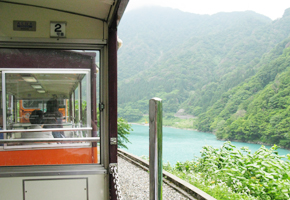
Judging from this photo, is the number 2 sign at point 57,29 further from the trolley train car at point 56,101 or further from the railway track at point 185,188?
the railway track at point 185,188

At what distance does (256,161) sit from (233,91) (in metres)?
43.8

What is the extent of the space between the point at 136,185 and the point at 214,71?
185 ft

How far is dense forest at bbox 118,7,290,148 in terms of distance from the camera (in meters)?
35.5

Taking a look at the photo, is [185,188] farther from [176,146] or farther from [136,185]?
[176,146]

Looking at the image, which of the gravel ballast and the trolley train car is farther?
the gravel ballast

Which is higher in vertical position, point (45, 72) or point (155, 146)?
point (45, 72)

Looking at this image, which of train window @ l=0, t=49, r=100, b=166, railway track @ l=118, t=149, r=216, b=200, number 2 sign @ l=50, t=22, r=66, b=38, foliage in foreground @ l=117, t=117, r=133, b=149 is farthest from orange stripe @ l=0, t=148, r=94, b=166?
foliage in foreground @ l=117, t=117, r=133, b=149

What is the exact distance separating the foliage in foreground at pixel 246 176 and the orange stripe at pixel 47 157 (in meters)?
2.55

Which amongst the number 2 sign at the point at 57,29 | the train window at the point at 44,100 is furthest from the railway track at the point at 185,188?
the number 2 sign at the point at 57,29

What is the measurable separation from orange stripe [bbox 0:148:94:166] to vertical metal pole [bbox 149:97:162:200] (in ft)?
8.13

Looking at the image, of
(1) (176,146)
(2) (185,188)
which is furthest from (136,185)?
(1) (176,146)

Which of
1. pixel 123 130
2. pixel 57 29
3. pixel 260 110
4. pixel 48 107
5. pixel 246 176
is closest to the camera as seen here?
pixel 57 29

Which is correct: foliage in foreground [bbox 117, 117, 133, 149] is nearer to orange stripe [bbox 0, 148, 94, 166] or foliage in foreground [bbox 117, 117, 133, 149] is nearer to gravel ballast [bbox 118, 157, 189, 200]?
gravel ballast [bbox 118, 157, 189, 200]

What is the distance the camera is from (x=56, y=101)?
3059mm
